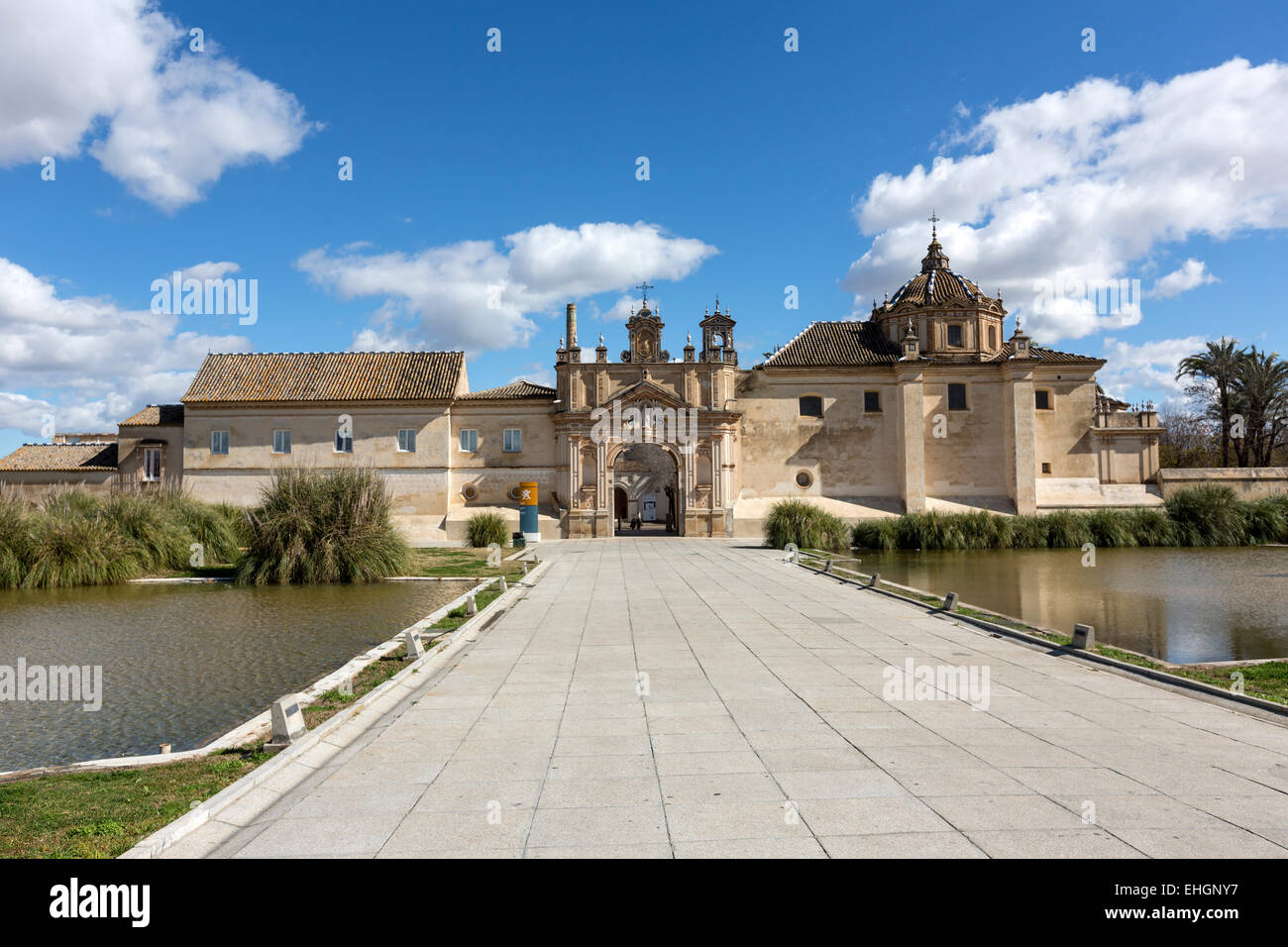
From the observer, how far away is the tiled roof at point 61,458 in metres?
36.1

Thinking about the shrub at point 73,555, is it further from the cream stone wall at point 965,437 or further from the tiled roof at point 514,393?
the cream stone wall at point 965,437

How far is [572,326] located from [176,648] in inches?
1067

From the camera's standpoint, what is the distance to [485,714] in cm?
660

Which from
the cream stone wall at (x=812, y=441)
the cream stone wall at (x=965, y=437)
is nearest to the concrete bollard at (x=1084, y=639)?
the cream stone wall at (x=812, y=441)

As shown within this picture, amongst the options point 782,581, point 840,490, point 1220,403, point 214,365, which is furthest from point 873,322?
point 214,365

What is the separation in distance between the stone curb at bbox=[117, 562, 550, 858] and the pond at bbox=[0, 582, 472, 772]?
1234mm

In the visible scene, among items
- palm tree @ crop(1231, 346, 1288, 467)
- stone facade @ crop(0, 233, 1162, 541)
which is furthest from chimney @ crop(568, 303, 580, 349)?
palm tree @ crop(1231, 346, 1288, 467)

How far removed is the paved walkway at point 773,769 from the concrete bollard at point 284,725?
28 centimetres

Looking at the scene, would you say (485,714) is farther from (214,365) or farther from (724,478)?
(214,365)

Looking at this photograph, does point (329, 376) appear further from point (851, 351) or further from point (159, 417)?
point (851, 351)

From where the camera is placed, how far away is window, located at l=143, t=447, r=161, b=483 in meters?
35.9

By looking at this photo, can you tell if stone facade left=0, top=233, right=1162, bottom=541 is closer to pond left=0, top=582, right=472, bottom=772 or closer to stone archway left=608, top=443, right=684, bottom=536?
stone archway left=608, top=443, right=684, bottom=536

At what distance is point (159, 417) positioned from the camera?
36.5m
